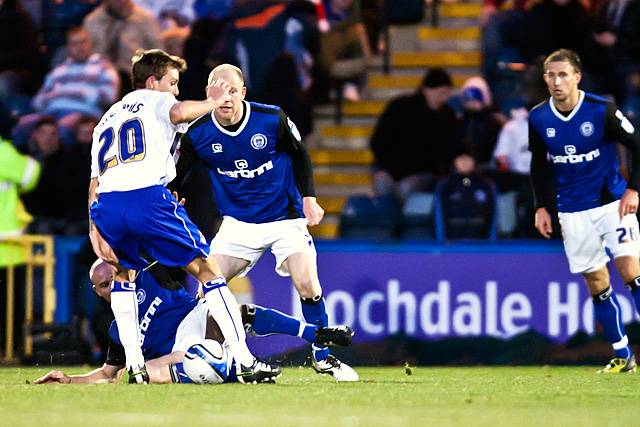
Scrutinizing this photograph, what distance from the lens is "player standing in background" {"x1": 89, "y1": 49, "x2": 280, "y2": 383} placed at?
9.12 meters

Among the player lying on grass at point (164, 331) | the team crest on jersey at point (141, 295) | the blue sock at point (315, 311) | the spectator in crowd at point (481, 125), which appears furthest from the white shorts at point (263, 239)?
the spectator in crowd at point (481, 125)

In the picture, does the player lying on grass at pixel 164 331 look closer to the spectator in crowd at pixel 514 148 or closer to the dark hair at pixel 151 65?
the dark hair at pixel 151 65

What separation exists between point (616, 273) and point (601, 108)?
202cm

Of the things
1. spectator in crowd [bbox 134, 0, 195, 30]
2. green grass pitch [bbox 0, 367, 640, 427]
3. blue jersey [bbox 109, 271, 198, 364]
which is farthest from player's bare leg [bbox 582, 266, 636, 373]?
spectator in crowd [bbox 134, 0, 195, 30]

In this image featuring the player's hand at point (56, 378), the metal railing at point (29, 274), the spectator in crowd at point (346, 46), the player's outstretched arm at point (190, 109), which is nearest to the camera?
the player's outstretched arm at point (190, 109)

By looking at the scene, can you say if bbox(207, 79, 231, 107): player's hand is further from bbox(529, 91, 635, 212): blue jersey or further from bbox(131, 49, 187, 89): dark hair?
bbox(529, 91, 635, 212): blue jersey

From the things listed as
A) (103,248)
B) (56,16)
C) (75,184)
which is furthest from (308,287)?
(56,16)

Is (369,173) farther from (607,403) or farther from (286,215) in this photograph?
(607,403)

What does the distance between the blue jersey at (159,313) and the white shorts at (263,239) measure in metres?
0.63

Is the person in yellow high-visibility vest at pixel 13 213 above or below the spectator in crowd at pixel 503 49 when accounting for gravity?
below

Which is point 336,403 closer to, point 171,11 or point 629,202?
point 629,202

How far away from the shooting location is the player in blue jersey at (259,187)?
9977 millimetres

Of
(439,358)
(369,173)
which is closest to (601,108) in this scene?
(439,358)

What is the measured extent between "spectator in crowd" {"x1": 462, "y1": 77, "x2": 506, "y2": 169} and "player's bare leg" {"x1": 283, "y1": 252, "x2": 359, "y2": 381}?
4.79m
